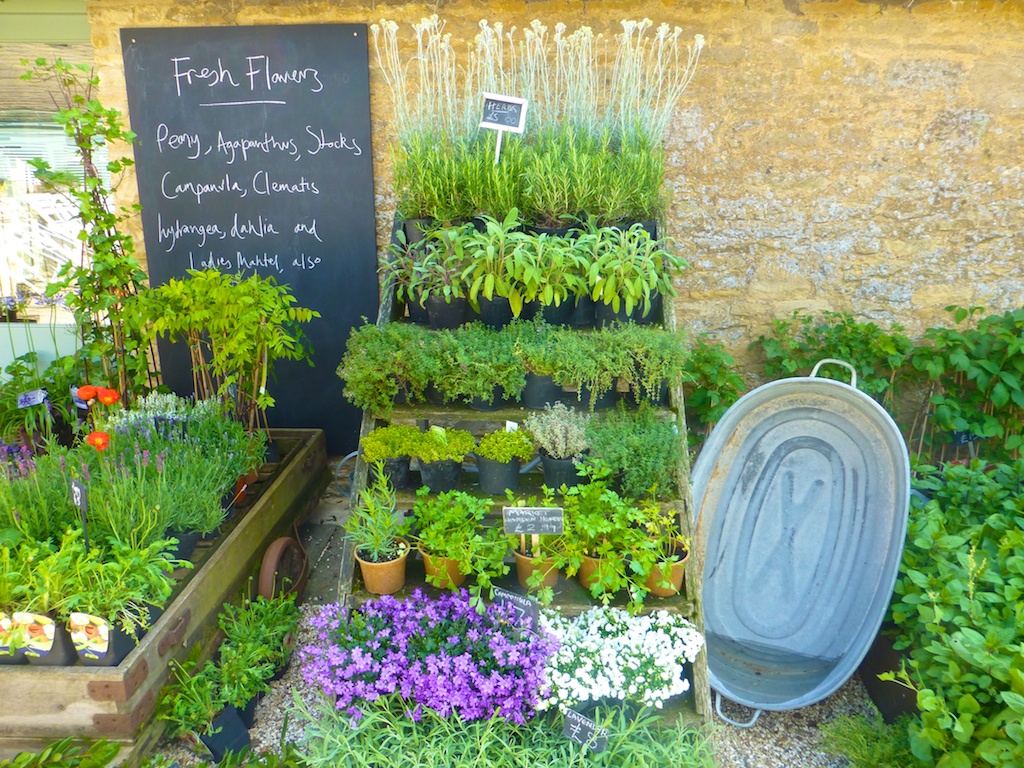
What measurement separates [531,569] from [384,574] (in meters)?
0.47

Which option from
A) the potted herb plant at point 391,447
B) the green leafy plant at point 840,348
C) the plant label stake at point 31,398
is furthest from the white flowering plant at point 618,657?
the plant label stake at point 31,398

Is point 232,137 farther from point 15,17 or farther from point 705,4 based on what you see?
point 705,4

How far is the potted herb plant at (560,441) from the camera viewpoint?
7.55 feet

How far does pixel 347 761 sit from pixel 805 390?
2079 millimetres

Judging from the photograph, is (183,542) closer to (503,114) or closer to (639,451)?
(639,451)

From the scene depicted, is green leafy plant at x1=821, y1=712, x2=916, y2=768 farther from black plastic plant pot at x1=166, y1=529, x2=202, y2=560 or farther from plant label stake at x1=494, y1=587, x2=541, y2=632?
black plastic plant pot at x1=166, y1=529, x2=202, y2=560

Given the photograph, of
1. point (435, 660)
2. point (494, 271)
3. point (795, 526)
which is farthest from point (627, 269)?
point (435, 660)

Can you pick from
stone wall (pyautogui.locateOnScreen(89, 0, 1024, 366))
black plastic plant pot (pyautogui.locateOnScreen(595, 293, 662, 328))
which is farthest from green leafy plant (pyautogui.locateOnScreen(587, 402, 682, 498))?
stone wall (pyautogui.locateOnScreen(89, 0, 1024, 366))

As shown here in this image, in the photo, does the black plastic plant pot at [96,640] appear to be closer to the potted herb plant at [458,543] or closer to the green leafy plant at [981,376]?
the potted herb plant at [458,543]

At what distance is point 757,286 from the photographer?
3.71 meters

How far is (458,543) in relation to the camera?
219cm

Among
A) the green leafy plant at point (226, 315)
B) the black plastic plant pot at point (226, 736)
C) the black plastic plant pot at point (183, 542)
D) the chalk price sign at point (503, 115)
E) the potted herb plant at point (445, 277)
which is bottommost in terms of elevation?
the black plastic plant pot at point (226, 736)

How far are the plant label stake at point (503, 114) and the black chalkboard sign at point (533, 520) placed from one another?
1.35m

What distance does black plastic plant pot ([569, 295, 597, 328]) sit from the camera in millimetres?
2596
